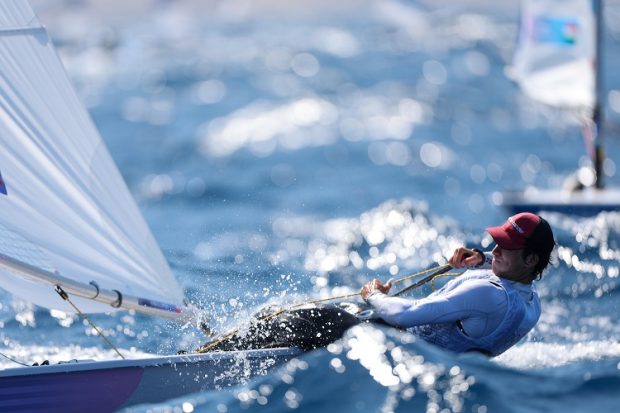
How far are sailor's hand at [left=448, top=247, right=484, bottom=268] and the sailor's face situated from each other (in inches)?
8.1

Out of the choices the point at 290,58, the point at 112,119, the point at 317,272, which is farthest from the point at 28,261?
the point at 290,58

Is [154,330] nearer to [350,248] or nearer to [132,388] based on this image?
[132,388]

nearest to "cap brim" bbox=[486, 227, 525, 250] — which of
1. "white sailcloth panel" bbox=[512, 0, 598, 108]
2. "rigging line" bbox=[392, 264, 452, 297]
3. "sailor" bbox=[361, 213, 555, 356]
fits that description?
"sailor" bbox=[361, 213, 555, 356]

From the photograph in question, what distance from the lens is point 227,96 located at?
2095 centimetres

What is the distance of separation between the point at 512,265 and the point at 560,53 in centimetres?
718

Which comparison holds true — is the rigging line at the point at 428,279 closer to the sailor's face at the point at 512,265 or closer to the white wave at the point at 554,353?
the sailor's face at the point at 512,265

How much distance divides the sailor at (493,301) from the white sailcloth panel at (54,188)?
1.01m

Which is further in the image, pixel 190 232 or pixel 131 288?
pixel 190 232

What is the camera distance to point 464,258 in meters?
4.29

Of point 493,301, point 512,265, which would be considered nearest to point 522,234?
point 512,265

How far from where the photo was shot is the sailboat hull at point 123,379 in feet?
12.3

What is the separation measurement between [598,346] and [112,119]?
49.2ft

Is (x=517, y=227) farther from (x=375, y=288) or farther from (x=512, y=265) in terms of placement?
(x=375, y=288)

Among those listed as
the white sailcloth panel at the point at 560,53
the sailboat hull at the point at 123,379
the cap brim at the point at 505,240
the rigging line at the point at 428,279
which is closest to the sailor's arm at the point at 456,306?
the cap brim at the point at 505,240
